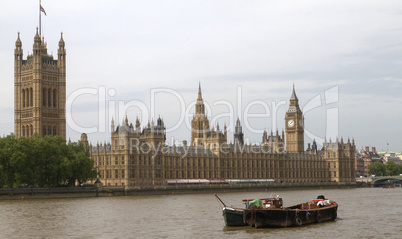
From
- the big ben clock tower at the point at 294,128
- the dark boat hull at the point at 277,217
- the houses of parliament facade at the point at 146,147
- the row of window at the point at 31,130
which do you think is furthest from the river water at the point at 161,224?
the big ben clock tower at the point at 294,128

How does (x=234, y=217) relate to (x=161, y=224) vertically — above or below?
above

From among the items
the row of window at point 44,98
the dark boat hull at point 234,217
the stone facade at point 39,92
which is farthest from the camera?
the row of window at point 44,98

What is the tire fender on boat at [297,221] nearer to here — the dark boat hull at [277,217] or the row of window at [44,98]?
the dark boat hull at [277,217]

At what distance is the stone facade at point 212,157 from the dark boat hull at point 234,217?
70937 mm

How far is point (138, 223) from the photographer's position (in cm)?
5497

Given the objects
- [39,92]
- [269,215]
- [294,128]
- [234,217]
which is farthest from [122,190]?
[294,128]

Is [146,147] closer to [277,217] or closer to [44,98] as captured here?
[44,98]

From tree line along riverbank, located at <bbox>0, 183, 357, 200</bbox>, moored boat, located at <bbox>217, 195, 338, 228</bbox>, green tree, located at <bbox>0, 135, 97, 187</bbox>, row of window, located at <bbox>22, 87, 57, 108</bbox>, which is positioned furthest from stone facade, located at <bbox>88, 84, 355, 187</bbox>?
moored boat, located at <bbox>217, 195, 338, 228</bbox>

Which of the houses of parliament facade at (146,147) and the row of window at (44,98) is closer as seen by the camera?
the houses of parliament facade at (146,147)

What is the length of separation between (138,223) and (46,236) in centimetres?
1015

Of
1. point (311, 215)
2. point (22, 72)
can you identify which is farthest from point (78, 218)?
point (22, 72)

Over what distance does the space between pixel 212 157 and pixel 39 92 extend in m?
38.6

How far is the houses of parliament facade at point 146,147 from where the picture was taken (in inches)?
4838

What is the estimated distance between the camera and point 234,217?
50.1 metres
